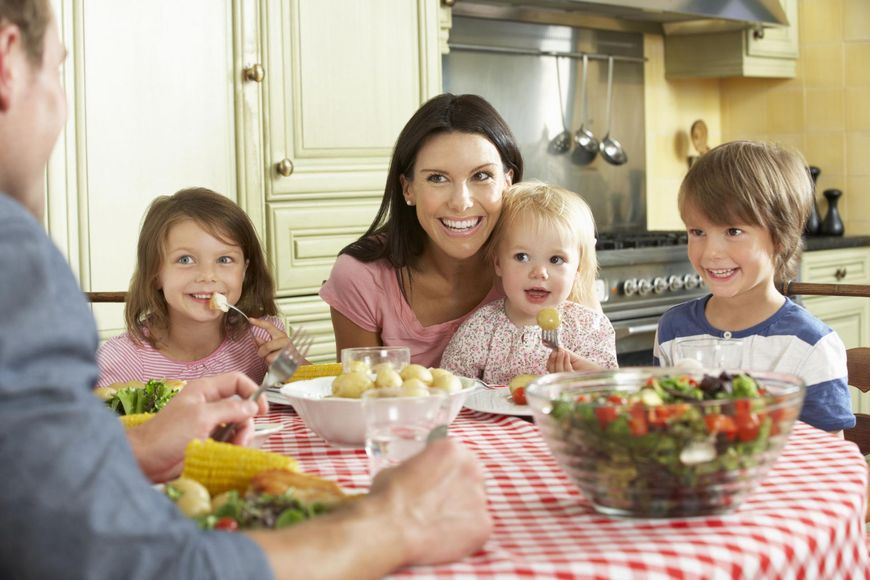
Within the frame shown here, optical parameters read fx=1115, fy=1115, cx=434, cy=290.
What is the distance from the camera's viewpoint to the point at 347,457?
4.33ft

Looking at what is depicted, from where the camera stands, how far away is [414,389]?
1235mm

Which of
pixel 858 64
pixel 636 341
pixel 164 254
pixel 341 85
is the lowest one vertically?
pixel 636 341

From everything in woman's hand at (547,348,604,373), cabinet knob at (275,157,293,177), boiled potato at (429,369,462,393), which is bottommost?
woman's hand at (547,348,604,373)

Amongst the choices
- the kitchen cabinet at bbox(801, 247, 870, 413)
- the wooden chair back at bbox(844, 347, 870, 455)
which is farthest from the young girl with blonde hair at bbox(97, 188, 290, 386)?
the kitchen cabinet at bbox(801, 247, 870, 413)

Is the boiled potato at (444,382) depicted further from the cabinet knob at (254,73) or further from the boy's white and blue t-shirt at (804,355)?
the cabinet knob at (254,73)

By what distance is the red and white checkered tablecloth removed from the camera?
0.91 m

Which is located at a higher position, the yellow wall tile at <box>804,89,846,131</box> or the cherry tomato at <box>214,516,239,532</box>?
the yellow wall tile at <box>804,89,846,131</box>

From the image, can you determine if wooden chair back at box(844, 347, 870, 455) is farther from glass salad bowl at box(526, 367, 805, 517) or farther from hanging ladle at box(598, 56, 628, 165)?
hanging ladle at box(598, 56, 628, 165)

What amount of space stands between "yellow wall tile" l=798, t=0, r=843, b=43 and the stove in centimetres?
152

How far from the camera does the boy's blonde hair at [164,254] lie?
2.25 metres

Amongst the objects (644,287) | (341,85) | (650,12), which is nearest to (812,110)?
(650,12)

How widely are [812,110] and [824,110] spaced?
0.05m

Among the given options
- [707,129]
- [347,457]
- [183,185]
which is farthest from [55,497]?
[707,129]

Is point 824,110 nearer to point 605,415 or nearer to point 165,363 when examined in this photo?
point 165,363
